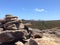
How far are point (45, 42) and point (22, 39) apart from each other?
850 cm

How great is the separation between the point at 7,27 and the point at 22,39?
347 cm

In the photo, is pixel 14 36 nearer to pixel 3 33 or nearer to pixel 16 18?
pixel 3 33

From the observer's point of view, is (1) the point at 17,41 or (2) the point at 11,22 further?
(2) the point at 11,22

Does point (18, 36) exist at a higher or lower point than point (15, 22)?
lower

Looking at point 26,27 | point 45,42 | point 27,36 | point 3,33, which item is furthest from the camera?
point 26,27

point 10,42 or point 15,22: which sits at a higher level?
point 15,22

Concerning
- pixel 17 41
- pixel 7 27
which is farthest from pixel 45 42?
pixel 7 27

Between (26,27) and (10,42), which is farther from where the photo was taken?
(26,27)

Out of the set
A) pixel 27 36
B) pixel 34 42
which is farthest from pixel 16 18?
pixel 34 42

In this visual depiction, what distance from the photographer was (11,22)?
25875 millimetres

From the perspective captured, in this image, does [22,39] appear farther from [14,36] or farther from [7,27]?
[7,27]

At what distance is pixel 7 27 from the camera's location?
2558cm

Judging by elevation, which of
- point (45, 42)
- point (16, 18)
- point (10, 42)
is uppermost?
point (16, 18)

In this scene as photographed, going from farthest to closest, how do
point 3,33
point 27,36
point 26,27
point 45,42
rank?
point 26,27, point 27,36, point 3,33, point 45,42
